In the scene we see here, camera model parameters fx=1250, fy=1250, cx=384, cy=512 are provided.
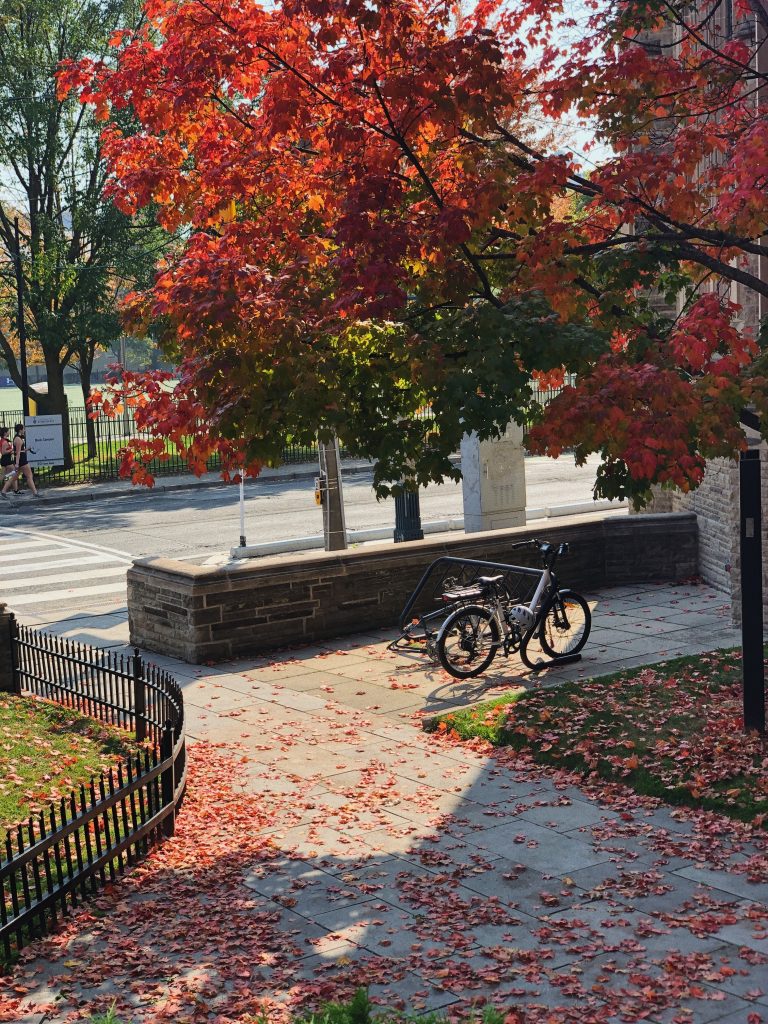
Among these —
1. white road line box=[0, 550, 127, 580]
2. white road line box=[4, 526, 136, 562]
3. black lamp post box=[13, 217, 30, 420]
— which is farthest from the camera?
black lamp post box=[13, 217, 30, 420]

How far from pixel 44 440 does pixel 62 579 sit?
15.3 m

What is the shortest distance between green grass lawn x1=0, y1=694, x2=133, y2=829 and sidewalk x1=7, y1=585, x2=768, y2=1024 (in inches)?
32.5

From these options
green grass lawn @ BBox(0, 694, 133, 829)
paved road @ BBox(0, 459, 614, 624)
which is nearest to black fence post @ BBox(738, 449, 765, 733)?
green grass lawn @ BBox(0, 694, 133, 829)

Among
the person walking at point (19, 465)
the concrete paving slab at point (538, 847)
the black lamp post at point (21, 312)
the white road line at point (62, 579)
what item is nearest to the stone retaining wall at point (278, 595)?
the white road line at point (62, 579)

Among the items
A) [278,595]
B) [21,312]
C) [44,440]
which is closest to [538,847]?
[278,595]

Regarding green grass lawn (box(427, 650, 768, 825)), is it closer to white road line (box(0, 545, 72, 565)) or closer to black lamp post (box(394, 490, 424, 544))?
black lamp post (box(394, 490, 424, 544))

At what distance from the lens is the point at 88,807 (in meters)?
8.95

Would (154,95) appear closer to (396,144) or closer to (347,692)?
(396,144)

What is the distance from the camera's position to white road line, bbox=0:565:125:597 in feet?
61.9

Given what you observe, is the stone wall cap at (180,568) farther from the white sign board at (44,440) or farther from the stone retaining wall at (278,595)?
the white sign board at (44,440)

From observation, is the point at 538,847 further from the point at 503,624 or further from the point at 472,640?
the point at 503,624

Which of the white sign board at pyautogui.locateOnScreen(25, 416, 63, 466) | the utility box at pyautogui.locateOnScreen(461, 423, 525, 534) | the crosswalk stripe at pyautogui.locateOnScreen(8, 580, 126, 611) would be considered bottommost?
the crosswalk stripe at pyautogui.locateOnScreen(8, 580, 126, 611)

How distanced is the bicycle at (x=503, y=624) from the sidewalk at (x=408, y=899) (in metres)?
1.63

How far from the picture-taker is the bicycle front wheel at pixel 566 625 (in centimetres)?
1288
